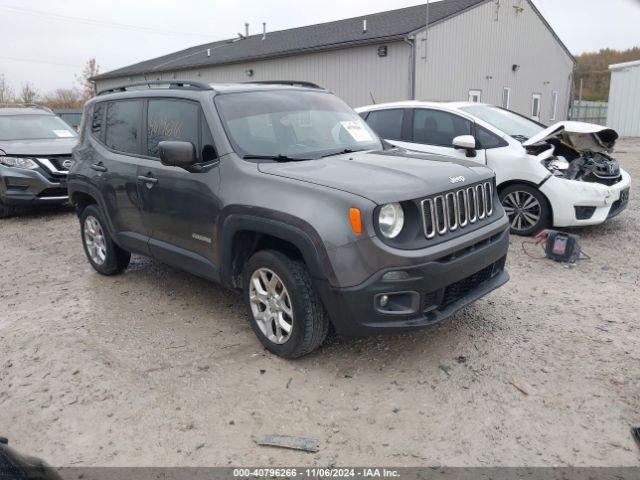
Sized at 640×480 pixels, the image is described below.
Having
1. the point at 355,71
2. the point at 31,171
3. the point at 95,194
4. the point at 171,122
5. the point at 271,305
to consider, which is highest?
the point at 355,71

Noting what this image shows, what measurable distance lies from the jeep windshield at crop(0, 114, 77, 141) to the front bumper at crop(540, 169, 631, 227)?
329 inches

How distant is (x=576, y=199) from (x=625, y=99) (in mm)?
22581

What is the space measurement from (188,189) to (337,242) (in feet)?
5.00

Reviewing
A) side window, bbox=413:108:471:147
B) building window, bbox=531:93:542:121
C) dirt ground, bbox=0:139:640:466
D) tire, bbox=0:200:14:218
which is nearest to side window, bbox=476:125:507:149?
side window, bbox=413:108:471:147

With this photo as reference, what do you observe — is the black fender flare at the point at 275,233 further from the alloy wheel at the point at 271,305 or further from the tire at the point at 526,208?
the tire at the point at 526,208

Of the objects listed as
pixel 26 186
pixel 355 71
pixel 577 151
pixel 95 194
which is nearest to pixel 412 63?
pixel 355 71

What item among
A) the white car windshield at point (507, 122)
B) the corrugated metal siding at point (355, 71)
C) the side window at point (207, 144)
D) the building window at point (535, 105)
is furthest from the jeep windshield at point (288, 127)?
the building window at point (535, 105)

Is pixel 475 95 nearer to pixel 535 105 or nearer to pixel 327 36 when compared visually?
pixel 535 105

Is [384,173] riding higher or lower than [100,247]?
higher

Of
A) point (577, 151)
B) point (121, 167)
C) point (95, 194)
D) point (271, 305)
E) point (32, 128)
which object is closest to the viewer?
point (271, 305)

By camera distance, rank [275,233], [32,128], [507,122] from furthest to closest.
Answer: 1. [32,128]
2. [507,122]
3. [275,233]

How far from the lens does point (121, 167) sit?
4.72 metres

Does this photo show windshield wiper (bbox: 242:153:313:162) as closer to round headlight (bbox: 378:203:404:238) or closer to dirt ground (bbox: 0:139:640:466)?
round headlight (bbox: 378:203:404:238)

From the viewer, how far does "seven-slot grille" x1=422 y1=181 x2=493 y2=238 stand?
3213mm
